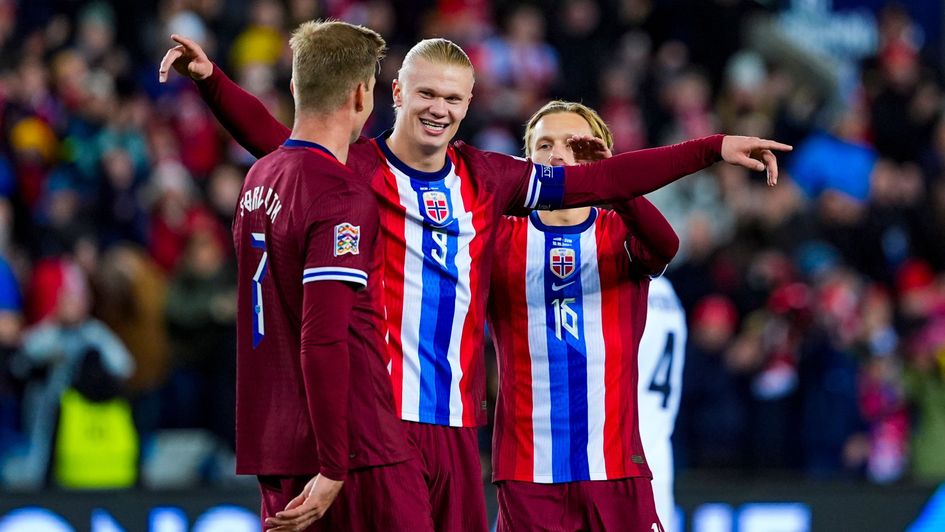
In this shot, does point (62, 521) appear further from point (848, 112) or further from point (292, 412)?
point (848, 112)

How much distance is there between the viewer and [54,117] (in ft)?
36.9

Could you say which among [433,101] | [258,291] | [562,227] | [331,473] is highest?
[433,101]

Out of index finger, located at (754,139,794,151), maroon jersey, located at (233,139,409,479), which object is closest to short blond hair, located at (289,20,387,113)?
maroon jersey, located at (233,139,409,479)

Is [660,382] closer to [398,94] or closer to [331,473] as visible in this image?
[398,94]

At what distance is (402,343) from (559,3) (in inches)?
397

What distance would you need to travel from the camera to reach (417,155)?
4.71m

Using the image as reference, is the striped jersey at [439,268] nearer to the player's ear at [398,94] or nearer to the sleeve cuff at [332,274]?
the player's ear at [398,94]

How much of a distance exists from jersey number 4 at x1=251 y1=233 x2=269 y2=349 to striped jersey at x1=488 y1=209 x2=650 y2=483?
1.32 meters

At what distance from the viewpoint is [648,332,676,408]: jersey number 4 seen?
627 cm

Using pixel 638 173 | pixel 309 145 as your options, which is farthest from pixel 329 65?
pixel 638 173

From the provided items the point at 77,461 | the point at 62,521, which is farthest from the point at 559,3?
the point at 62,521

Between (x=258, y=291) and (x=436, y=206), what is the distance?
0.69 m

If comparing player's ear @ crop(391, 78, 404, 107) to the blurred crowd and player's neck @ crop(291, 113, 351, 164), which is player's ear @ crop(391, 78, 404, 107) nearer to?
player's neck @ crop(291, 113, 351, 164)

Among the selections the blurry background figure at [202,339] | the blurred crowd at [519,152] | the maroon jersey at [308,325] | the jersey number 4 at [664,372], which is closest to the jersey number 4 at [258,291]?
the maroon jersey at [308,325]
